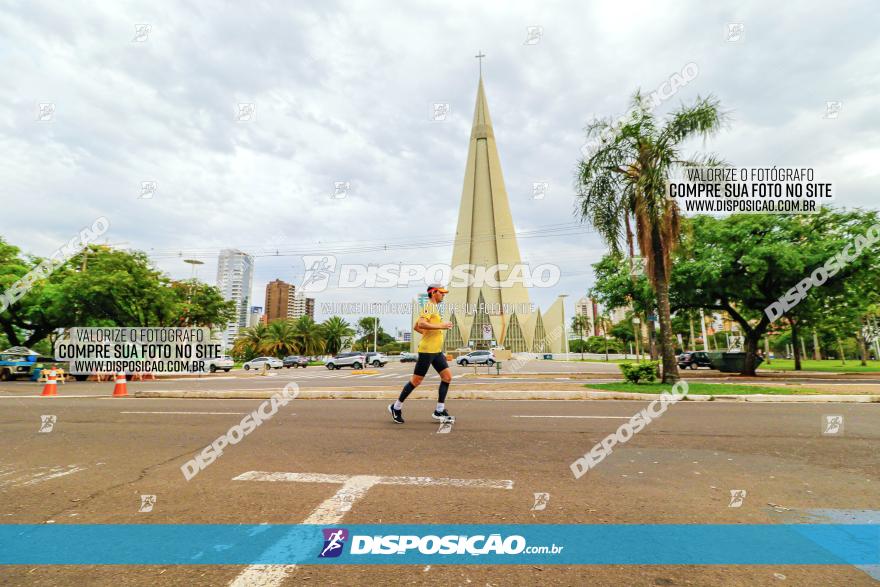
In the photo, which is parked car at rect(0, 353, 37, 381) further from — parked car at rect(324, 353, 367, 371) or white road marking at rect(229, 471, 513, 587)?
white road marking at rect(229, 471, 513, 587)

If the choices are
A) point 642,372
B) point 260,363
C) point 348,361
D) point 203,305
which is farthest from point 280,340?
point 642,372

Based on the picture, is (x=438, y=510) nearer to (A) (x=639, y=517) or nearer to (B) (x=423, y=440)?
(A) (x=639, y=517)

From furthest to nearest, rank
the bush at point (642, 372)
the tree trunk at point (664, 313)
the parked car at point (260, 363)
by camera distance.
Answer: the parked car at point (260, 363) < the bush at point (642, 372) < the tree trunk at point (664, 313)

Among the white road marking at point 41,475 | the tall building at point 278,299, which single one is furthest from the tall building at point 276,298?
the white road marking at point 41,475

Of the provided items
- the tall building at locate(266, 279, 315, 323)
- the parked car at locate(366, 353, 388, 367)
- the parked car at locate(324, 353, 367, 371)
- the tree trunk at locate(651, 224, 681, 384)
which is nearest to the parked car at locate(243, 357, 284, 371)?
the parked car at locate(324, 353, 367, 371)

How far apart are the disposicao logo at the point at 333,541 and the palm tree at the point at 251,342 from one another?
59.3 metres

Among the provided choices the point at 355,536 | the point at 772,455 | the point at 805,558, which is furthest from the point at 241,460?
the point at 772,455

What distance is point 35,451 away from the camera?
509cm

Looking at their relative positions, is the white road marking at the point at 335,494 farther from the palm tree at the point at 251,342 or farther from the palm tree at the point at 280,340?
the palm tree at the point at 251,342

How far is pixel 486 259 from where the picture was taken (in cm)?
8894

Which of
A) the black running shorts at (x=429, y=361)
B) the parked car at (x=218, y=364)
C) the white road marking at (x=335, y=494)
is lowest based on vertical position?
the parked car at (x=218, y=364)

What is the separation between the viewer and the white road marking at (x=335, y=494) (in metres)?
2.13

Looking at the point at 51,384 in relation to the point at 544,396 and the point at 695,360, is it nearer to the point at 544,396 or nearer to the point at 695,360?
the point at 544,396

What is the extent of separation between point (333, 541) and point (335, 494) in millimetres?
854
